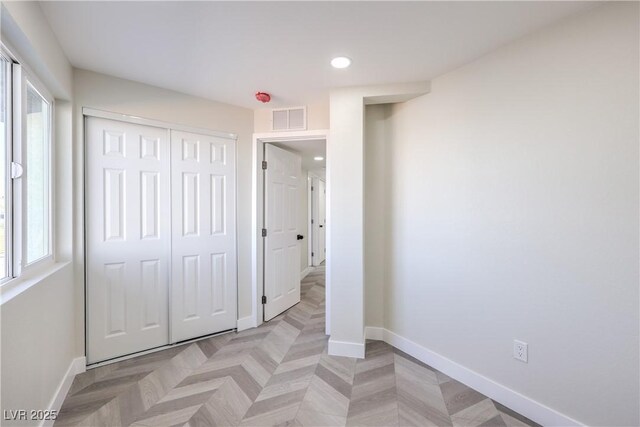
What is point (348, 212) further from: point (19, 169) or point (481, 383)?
point (19, 169)

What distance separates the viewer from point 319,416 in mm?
1634

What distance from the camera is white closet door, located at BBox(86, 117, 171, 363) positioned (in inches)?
82.2

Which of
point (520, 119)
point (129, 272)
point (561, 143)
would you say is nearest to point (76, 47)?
point (129, 272)

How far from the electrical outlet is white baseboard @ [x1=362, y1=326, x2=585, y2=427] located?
0.21 meters

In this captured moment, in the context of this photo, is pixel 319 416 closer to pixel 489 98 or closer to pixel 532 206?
pixel 532 206

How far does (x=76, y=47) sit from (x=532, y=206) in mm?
2853

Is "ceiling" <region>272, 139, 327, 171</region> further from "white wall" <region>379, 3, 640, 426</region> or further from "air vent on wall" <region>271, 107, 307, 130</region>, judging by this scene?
"white wall" <region>379, 3, 640, 426</region>

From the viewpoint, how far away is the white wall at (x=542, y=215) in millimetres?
1313

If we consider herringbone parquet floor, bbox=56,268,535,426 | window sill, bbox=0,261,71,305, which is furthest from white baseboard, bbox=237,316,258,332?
window sill, bbox=0,261,71,305

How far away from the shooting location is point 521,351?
5.45 feet

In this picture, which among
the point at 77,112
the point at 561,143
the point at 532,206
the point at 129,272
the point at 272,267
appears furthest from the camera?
the point at 272,267

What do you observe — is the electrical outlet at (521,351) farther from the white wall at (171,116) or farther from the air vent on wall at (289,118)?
the air vent on wall at (289,118)

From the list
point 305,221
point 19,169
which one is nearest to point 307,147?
point 305,221

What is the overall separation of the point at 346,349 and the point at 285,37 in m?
2.25
